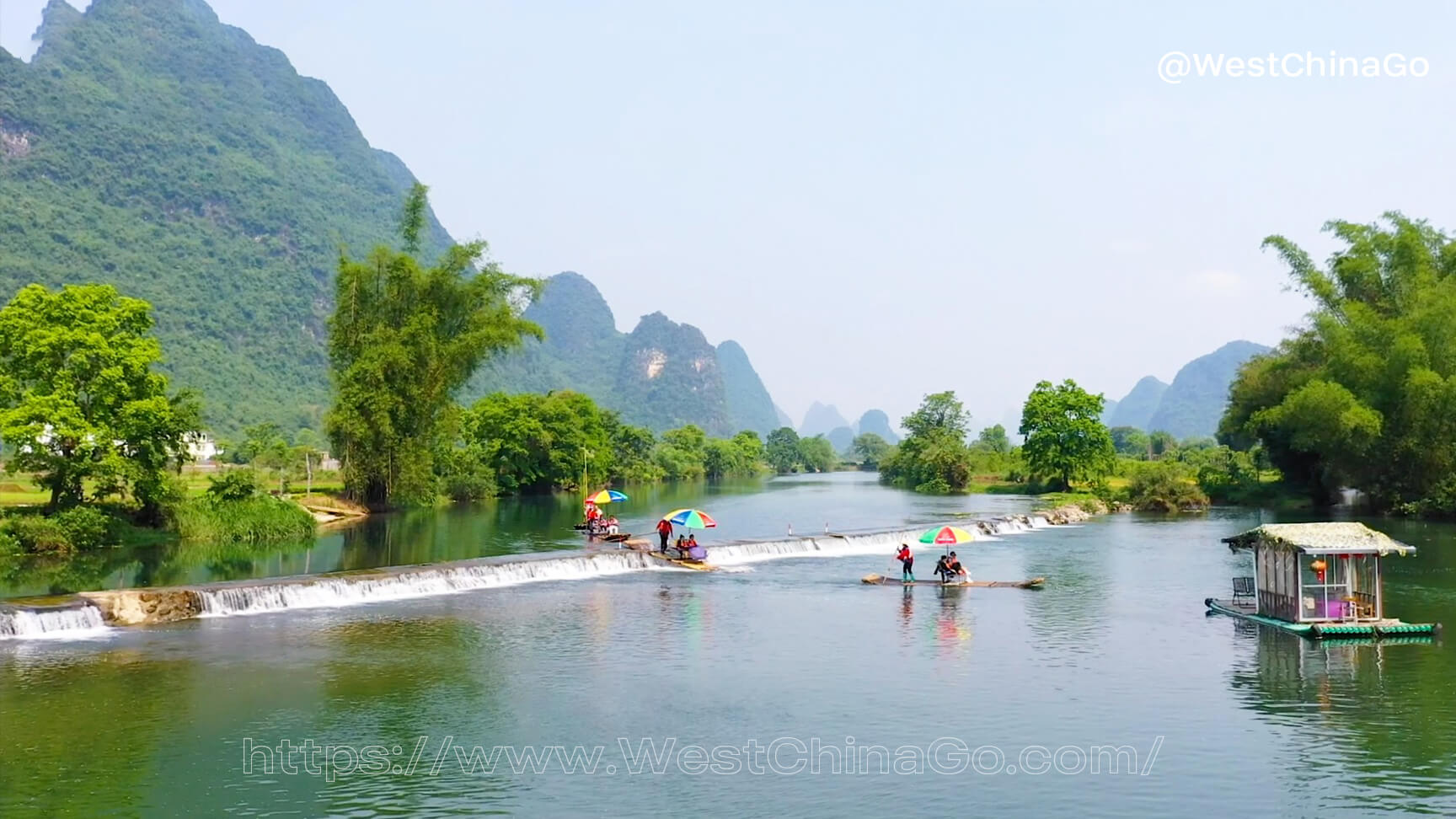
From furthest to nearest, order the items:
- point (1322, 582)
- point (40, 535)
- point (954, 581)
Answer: point (40, 535) → point (954, 581) → point (1322, 582)

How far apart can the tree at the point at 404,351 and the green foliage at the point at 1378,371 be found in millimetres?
52964

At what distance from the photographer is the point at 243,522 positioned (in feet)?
190

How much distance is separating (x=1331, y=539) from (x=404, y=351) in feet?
182

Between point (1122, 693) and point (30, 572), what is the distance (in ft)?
129

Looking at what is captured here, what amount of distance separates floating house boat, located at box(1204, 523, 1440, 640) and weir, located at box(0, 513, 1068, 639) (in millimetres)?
23419

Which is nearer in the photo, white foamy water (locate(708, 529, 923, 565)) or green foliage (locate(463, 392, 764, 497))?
white foamy water (locate(708, 529, 923, 565))

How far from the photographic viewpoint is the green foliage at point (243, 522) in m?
55.8

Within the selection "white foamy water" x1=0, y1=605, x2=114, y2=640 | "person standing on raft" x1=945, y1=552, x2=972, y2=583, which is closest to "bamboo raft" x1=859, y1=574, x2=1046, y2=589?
"person standing on raft" x1=945, y1=552, x2=972, y2=583

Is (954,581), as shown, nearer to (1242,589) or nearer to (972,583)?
(972,583)

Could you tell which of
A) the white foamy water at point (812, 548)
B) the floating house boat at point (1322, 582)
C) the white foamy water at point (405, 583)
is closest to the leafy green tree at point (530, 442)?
the white foamy water at point (812, 548)

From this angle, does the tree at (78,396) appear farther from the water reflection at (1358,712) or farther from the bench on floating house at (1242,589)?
the water reflection at (1358,712)

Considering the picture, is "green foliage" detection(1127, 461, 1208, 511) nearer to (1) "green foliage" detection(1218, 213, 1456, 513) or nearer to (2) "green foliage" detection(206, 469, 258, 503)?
(1) "green foliage" detection(1218, 213, 1456, 513)

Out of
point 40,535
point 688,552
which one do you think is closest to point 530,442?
point 40,535

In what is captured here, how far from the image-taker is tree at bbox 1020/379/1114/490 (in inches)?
4218
